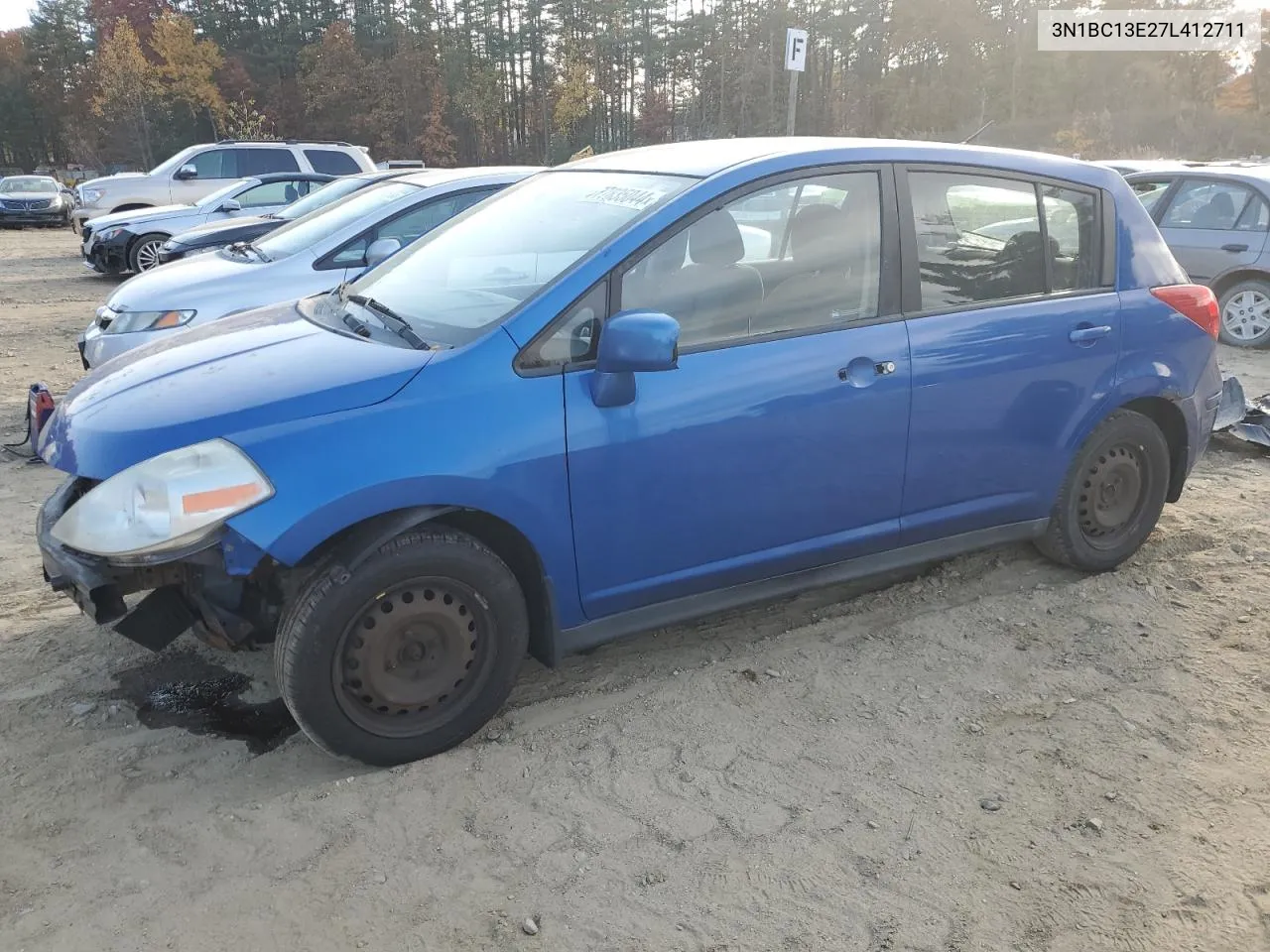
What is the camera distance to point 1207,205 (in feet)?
31.2

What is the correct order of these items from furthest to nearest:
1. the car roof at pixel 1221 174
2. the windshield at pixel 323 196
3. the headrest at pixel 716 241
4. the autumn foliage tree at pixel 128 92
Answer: the autumn foliage tree at pixel 128 92 < the car roof at pixel 1221 174 < the windshield at pixel 323 196 < the headrest at pixel 716 241

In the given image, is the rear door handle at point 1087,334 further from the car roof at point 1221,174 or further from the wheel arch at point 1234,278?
the wheel arch at point 1234,278

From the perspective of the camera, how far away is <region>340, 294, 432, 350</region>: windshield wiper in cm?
307

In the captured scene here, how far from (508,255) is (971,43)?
59.7 meters

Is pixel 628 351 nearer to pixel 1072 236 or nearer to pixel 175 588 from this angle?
pixel 175 588

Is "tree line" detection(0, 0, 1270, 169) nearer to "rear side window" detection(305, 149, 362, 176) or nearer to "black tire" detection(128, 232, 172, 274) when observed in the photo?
"rear side window" detection(305, 149, 362, 176)

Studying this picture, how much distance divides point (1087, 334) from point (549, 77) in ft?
203

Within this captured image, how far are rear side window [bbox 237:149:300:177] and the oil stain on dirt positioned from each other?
1468 cm

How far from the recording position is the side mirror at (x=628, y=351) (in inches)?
110

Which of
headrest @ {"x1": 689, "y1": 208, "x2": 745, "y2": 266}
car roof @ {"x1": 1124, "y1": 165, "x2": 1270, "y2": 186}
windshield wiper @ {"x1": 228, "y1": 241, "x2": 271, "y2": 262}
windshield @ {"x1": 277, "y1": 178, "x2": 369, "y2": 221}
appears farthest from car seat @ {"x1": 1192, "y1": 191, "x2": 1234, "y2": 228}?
windshield wiper @ {"x1": 228, "y1": 241, "x2": 271, "y2": 262}

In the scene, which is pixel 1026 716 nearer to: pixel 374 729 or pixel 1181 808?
pixel 1181 808

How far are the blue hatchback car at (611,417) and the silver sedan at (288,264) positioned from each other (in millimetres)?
2709

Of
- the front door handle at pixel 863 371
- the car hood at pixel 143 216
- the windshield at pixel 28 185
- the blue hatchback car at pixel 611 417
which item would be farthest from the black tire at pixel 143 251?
the windshield at pixel 28 185

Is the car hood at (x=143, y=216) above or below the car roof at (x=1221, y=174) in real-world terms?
below
